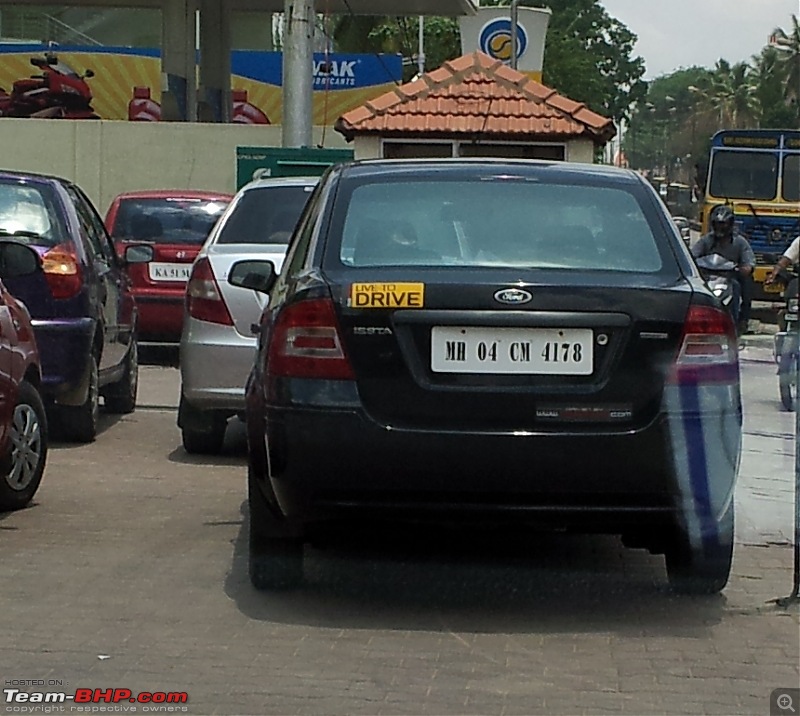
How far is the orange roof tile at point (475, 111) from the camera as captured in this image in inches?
816

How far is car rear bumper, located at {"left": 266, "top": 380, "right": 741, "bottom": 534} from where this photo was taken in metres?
5.43

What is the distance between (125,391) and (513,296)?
6643mm

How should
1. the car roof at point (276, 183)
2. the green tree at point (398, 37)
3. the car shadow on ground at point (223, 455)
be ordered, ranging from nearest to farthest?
1. the car shadow on ground at point (223, 455)
2. the car roof at point (276, 183)
3. the green tree at point (398, 37)

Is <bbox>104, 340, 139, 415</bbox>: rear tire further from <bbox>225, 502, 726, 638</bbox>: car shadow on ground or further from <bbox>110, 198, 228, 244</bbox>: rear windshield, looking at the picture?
<bbox>225, 502, 726, 638</bbox>: car shadow on ground

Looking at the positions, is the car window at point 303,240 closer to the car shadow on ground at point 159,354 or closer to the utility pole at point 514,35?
the car shadow on ground at point 159,354

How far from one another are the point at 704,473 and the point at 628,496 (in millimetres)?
280

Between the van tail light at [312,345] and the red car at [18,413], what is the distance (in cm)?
231

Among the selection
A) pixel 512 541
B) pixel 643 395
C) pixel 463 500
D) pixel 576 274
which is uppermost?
pixel 576 274

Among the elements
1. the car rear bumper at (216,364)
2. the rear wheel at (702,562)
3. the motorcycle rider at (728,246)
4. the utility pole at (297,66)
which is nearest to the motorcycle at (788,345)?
the motorcycle rider at (728,246)

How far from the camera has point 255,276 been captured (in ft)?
23.8

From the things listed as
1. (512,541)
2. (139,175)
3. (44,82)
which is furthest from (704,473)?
(44,82)

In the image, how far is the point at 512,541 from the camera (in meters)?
7.11

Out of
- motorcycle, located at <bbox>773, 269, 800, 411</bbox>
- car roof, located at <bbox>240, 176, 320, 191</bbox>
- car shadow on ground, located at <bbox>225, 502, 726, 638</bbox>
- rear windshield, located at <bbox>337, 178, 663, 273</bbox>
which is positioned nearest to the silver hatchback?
car roof, located at <bbox>240, 176, 320, 191</bbox>

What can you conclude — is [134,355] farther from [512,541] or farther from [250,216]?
[512,541]
